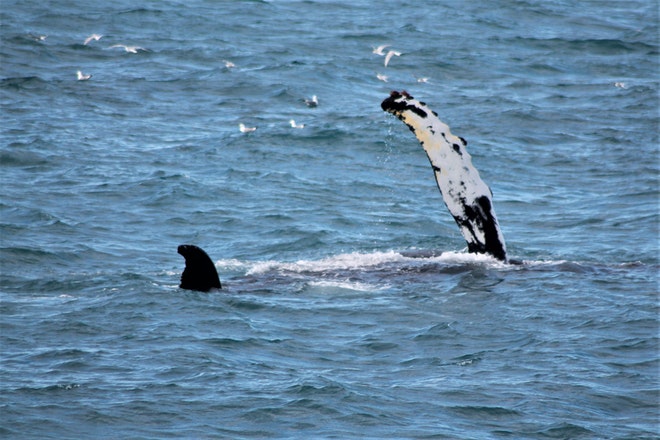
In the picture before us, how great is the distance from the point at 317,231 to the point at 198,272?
454cm

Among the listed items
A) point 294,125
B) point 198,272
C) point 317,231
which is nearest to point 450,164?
point 198,272

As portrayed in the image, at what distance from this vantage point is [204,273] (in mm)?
12477

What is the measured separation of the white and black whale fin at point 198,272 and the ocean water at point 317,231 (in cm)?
13

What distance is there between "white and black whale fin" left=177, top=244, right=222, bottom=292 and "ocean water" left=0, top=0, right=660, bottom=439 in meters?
0.13

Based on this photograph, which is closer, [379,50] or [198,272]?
[198,272]

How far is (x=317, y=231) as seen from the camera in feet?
55.1

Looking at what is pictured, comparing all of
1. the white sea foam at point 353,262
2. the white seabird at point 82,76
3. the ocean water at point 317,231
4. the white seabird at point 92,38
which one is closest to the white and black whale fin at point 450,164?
the white sea foam at point 353,262

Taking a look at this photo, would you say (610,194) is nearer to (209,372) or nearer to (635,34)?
(209,372)

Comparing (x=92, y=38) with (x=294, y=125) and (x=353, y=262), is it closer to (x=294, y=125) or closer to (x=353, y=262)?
(x=294, y=125)

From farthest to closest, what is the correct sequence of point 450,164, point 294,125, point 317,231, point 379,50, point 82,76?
1. point 379,50
2. point 82,76
3. point 294,125
4. point 317,231
5. point 450,164

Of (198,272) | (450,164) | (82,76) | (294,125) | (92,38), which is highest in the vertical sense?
(92,38)

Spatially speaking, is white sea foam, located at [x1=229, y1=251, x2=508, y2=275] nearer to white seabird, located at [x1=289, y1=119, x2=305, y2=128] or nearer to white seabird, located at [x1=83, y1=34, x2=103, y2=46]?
white seabird, located at [x1=289, y1=119, x2=305, y2=128]

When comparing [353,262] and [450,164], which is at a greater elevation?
[450,164]

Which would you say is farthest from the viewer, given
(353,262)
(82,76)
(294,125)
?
(82,76)
